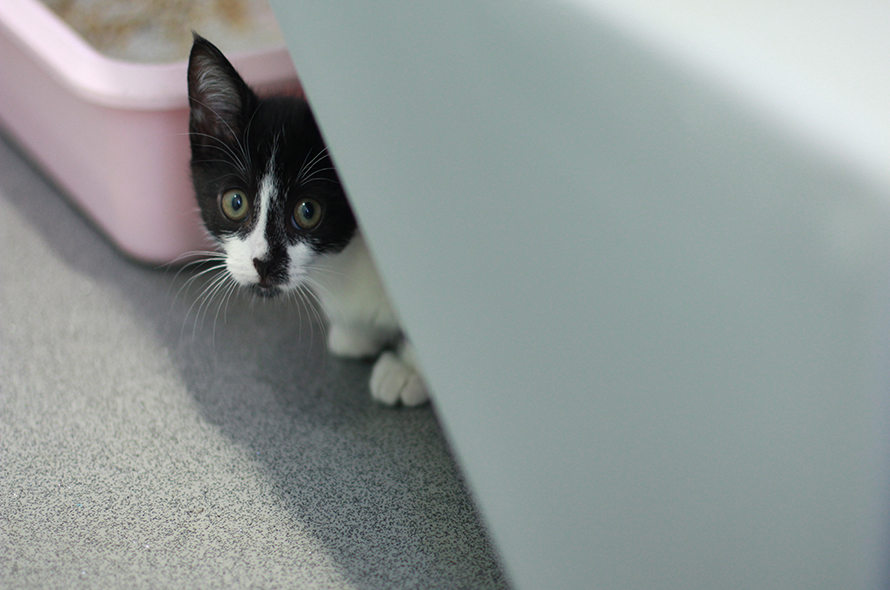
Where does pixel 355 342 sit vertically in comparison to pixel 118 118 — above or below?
below

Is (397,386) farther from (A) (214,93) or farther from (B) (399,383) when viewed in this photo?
(A) (214,93)

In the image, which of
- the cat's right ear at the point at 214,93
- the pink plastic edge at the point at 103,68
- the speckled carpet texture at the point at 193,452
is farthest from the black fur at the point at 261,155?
the speckled carpet texture at the point at 193,452

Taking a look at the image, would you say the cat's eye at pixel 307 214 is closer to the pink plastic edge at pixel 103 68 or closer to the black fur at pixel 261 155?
the black fur at pixel 261 155

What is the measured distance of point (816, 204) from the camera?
1.23 feet

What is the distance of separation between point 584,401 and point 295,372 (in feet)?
2.03

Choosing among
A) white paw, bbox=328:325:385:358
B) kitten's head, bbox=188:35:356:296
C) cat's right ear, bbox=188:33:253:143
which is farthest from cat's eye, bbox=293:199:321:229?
white paw, bbox=328:325:385:358

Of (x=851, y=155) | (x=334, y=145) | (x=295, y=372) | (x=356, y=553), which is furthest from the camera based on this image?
(x=295, y=372)

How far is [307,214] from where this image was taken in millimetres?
824

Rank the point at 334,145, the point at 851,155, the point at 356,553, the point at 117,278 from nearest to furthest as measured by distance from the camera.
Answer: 1. the point at 851,155
2. the point at 334,145
3. the point at 356,553
4. the point at 117,278

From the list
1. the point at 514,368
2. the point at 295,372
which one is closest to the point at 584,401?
the point at 514,368

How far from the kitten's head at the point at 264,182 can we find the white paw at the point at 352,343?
0.19 meters

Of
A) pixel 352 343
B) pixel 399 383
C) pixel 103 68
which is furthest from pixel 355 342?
pixel 103 68

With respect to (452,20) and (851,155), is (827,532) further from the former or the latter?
(452,20)

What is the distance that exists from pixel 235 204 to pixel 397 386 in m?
0.32
